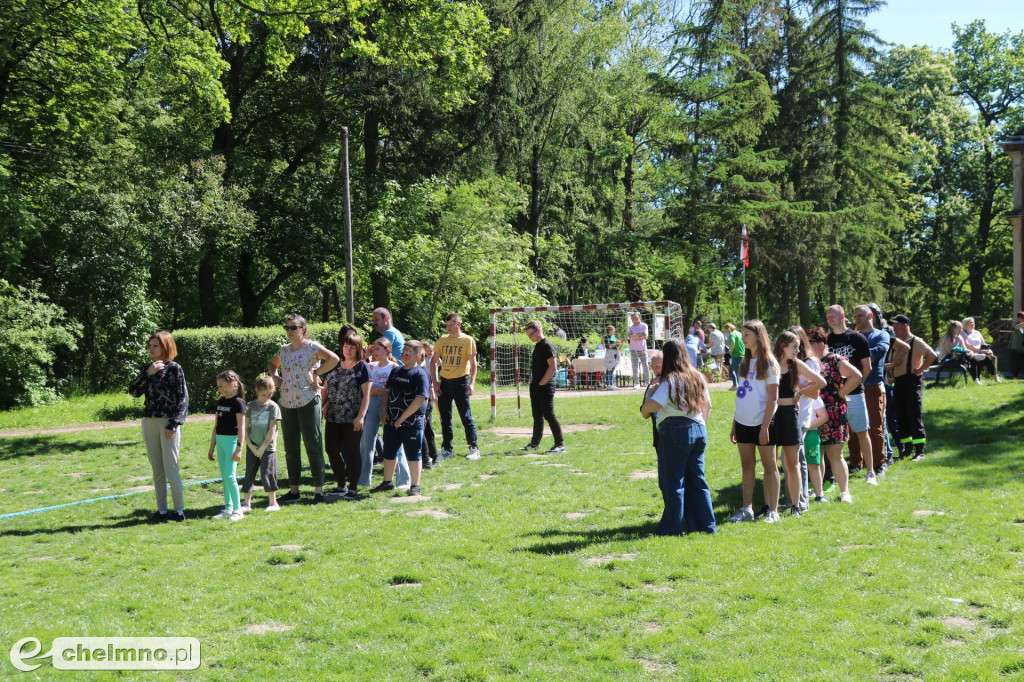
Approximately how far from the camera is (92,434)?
15.3 metres

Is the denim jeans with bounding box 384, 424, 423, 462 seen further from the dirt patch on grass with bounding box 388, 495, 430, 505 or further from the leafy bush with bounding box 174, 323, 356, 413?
the leafy bush with bounding box 174, 323, 356, 413

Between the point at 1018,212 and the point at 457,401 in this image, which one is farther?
the point at 1018,212

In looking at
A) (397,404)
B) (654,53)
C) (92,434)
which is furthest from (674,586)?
(654,53)

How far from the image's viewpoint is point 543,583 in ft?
19.5

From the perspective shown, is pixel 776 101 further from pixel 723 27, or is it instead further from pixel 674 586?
pixel 674 586

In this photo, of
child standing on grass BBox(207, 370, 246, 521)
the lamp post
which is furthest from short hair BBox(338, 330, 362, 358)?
the lamp post

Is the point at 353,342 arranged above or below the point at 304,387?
above

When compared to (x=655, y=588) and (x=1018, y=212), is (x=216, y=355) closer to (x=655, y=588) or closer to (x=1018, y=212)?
(x=655, y=588)

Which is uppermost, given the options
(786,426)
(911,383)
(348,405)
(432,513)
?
(348,405)

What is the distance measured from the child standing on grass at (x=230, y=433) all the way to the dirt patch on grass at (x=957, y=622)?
5.97 metres

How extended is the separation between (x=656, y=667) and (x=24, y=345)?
18317mm

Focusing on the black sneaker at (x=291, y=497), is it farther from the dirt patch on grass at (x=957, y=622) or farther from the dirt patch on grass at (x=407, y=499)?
the dirt patch on grass at (x=957, y=622)

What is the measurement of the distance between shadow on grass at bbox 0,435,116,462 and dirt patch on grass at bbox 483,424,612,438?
6351 mm

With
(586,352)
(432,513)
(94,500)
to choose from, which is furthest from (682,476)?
(586,352)
